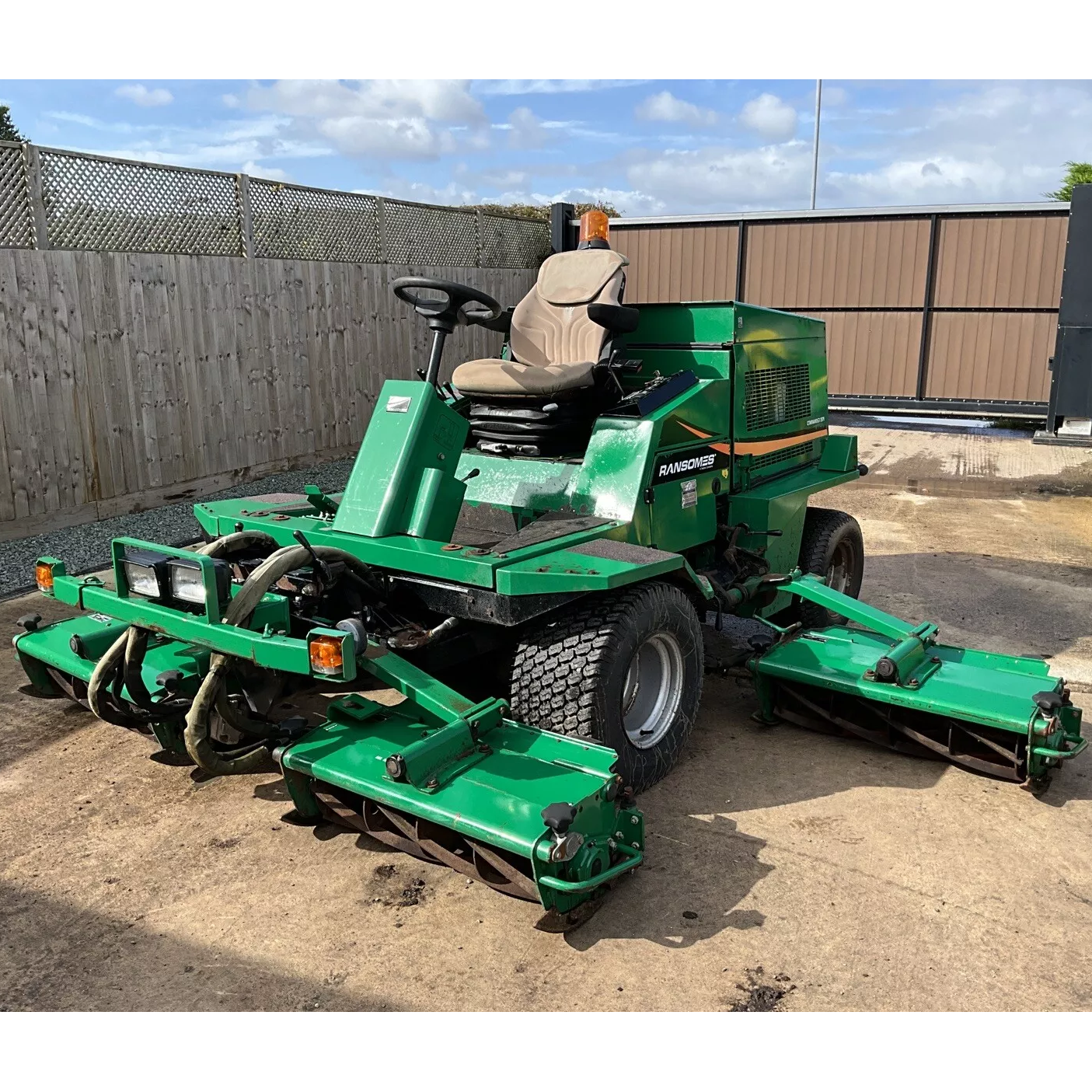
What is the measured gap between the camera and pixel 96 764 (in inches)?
160

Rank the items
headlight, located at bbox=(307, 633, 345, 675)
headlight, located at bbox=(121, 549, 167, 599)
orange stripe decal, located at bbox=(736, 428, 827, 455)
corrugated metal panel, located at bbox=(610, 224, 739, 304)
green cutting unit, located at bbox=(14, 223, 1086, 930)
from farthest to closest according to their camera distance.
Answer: corrugated metal panel, located at bbox=(610, 224, 739, 304) < orange stripe decal, located at bbox=(736, 428, 827, 455) < headlight, located at bbox=(121, 549, 167, 599) < green cutting unit, located at bbox=(14, 223, 1086, 930) < headlight, located at bbox=(307, 633, 345, 675)

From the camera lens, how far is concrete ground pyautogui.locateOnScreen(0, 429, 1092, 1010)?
275 centimetres

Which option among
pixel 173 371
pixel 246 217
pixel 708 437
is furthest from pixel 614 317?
pixel 246 217

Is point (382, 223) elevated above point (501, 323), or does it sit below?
above

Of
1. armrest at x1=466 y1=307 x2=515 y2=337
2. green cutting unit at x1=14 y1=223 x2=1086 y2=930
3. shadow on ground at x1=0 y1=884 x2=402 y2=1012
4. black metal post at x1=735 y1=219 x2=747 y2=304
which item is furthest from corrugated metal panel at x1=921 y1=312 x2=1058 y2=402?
shadow on ground at x1=0 y1=884 x2=402 y2=1012

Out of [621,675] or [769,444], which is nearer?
[621,675]

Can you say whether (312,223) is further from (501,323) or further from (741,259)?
(741,259)

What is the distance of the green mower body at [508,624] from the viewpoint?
312 centimetres

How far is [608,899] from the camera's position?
3145mm

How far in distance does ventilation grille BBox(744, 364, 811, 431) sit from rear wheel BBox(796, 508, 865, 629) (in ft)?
2.00

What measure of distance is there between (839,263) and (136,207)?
9.81 m

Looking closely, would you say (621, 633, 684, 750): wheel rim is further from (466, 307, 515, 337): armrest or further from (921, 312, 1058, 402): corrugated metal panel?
(921, 312, 1058, 402): corrugated metal panel

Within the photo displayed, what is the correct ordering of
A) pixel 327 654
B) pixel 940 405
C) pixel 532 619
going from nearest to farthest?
pixel 327 654 → pixel 532 619 → pixel 940 405

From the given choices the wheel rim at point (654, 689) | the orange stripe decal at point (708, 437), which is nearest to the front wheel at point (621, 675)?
the wheel rim at point (654, 689)
